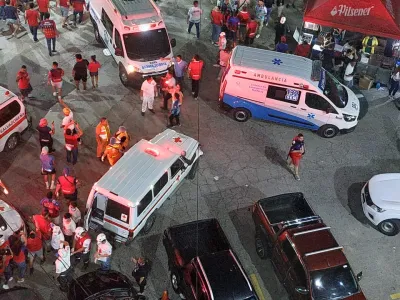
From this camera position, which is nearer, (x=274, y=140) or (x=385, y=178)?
(x=385, y=178)

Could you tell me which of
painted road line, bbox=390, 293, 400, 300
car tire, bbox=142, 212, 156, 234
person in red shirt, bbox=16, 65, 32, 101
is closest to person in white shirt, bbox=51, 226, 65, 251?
car tire, bbox=142, 212, 156, 234

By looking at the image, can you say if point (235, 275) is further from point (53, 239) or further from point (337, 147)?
point (337, 147)

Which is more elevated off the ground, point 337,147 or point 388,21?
point 388,21

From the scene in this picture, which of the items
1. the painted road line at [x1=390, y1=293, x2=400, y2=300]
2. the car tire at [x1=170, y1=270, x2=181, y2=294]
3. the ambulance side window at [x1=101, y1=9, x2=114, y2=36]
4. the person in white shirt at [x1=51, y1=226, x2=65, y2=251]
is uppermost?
the ambulance side window at [x1=101, y1=9, x2=114, y2=36]

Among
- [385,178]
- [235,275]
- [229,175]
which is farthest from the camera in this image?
[229,175]

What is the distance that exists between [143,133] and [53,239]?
565 centimetres

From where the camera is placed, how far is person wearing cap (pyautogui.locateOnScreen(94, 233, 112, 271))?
38.5ft

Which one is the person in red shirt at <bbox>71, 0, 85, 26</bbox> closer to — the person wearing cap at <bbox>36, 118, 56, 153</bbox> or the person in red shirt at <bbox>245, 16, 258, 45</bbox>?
the person in red shirt at <bbox>245, 16, 258, 45</bbox>

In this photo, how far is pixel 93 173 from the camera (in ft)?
50.0

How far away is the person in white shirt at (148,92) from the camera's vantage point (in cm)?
1645

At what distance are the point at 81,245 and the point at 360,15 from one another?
11913 mm

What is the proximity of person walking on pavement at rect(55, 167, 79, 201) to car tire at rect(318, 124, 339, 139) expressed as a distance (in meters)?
8.08

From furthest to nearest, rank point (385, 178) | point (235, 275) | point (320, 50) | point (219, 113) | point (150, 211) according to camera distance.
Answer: point (320, 50) → point (219, 113) → point (385, 178) → point (150, 211) → point (235, 275)

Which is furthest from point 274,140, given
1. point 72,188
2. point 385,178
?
point 72,188
